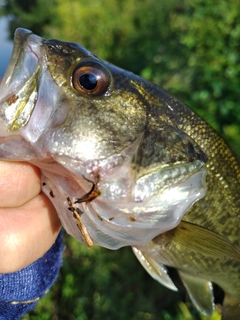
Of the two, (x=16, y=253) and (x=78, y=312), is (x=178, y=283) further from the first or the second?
(x=16, y=253)

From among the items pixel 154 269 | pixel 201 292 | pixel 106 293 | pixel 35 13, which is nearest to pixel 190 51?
pixel 106 293

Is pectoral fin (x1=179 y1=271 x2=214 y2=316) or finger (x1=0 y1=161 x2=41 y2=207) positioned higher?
finger (x1=0 y1=161 x2=41 y2=207)

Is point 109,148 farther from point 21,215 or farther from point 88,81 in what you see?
point 21,215

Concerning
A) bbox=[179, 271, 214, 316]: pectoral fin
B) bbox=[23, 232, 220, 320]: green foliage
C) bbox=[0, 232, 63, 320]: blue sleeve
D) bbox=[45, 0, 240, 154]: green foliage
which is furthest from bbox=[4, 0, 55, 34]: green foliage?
bbox=[179, 271, 214, 316]: pectoral fin

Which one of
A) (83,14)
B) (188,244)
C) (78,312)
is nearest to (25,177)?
(188,244)

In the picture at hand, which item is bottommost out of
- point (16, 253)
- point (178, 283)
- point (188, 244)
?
point (178, 283)

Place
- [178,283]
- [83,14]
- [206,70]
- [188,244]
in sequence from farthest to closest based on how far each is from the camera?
[83,14] < [206,70] < [178,283] < [188,244]

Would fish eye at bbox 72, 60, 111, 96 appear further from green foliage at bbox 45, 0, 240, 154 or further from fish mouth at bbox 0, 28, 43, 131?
green foliage at bbox 45, 0, 240, 154
